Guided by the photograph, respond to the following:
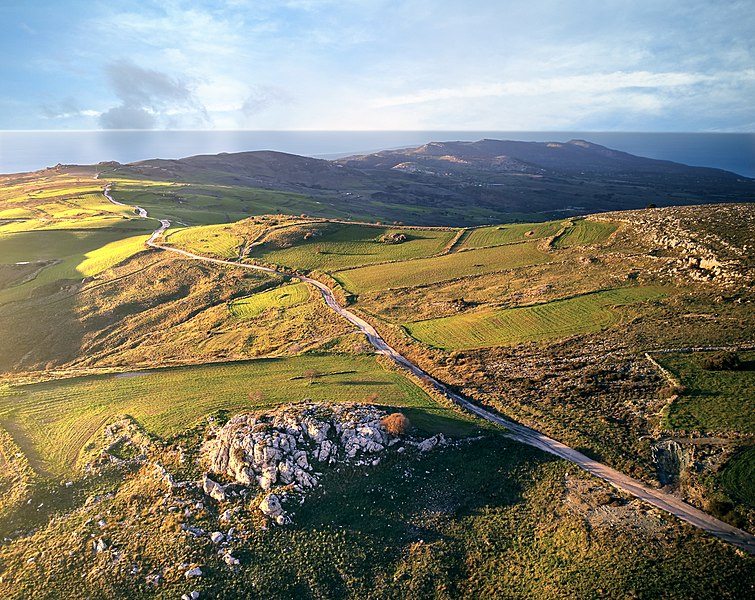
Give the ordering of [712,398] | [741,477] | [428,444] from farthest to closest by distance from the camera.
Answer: [712,398], [428,444], [741,477]

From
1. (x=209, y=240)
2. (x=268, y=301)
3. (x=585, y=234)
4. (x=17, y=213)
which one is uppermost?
(x=17, y=213)

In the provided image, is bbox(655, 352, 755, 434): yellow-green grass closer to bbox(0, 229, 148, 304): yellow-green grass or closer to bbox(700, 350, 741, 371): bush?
bbox(700, 350, 741, 371): bush

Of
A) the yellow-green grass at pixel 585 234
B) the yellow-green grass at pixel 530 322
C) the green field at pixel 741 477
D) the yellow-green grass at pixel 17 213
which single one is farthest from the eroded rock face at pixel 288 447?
the yellow-green grass at pixel 17 213

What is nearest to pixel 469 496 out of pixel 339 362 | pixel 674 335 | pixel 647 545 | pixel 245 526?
pixel 647 545

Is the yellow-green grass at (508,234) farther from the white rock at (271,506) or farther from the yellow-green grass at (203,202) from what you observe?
the white rock at (271,506)

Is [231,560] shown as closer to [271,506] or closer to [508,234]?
[271,506]

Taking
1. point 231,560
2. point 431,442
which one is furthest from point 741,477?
point 231,560
